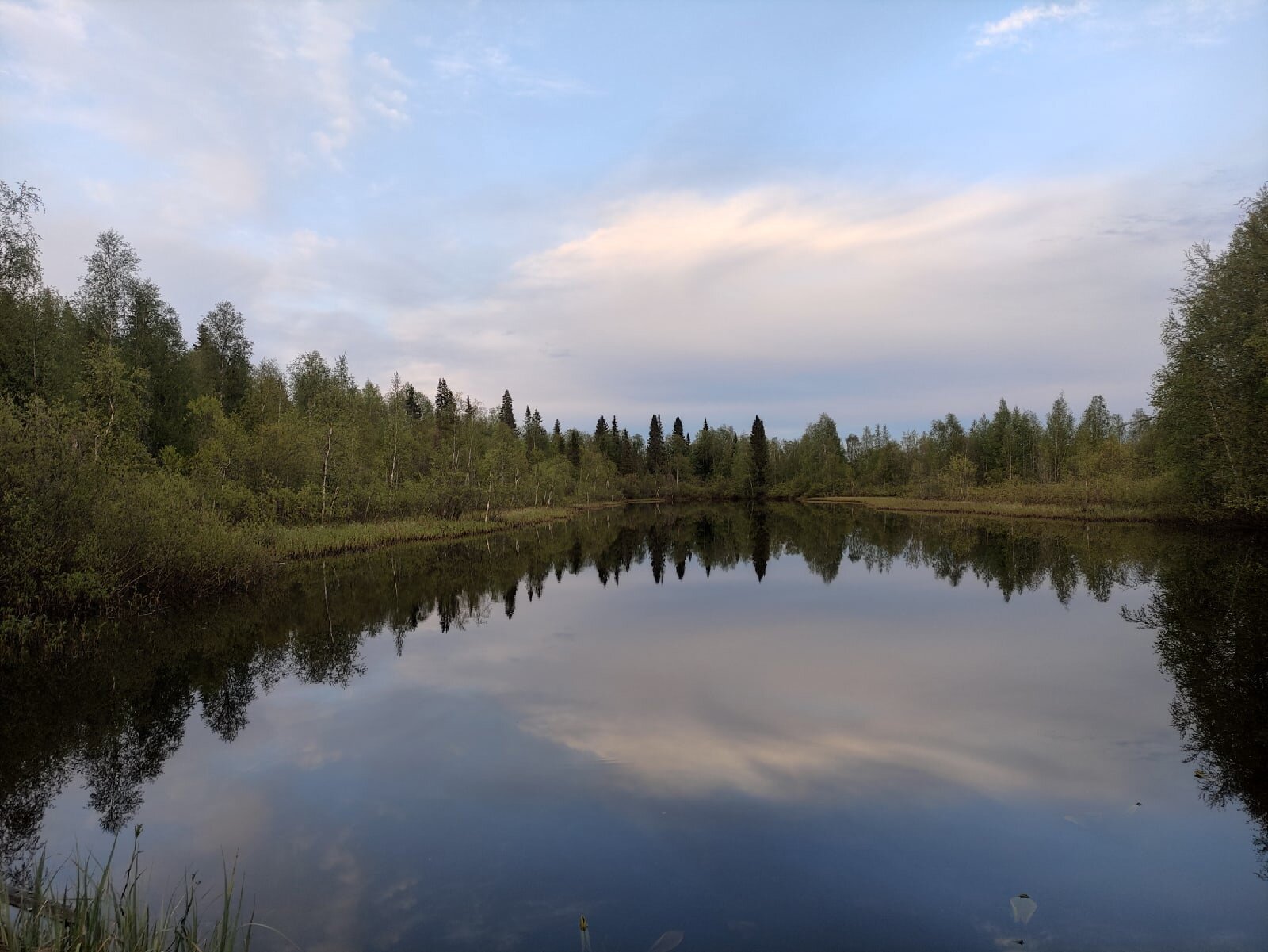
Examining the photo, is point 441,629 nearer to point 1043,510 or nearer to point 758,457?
point 1043,510

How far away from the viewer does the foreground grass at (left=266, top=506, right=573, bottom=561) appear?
102 feet

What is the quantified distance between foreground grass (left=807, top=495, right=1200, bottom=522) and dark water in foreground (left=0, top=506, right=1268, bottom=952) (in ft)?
108

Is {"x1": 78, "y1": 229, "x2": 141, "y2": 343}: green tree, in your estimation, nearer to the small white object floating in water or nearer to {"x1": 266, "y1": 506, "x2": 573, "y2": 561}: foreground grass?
{"x1": 266, "y1": 506, "x2": 573, "y2": 561}: foreground grass

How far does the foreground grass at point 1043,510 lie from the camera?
47812 mm

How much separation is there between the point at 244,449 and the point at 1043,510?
208 feet

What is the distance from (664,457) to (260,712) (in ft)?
372

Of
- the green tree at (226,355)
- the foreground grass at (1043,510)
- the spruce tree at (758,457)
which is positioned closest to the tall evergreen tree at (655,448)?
the spruce tree at (758,457)

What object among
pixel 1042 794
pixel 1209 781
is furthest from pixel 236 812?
pixel 1209 781

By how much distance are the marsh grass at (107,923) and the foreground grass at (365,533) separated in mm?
22817

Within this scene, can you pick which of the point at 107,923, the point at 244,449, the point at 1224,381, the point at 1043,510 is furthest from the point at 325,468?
the point at 1043,510

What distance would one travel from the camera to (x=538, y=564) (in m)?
33.9

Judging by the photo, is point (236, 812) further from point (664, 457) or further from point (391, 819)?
point (664, 457)

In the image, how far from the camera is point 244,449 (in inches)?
1387

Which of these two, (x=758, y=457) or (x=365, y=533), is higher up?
(x=758, y=457)
